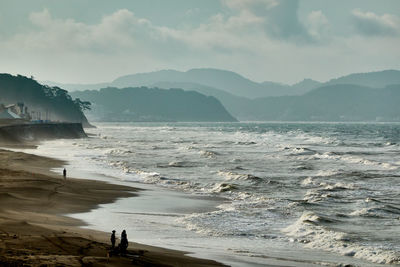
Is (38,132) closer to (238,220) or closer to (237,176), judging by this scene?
(237,176)

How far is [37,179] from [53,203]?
8936 millimetres

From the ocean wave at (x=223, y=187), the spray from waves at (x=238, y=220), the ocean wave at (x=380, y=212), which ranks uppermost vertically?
the ocean wave at (x=380, y=212)

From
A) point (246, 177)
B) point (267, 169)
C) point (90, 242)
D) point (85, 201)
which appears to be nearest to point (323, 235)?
point (90, 242)

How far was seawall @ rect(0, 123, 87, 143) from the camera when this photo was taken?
10042 cm

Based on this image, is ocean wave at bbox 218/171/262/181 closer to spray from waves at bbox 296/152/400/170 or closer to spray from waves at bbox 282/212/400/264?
spray from waves at bbox 282/212/400/264

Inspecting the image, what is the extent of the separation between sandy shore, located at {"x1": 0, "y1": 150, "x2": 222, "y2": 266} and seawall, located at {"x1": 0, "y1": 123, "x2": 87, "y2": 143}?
62789 mm

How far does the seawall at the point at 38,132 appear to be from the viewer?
100419mm

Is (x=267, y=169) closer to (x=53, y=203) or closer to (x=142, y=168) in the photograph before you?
(x=142, y=168)

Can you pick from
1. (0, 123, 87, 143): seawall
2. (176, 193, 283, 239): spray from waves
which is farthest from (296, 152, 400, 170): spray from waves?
(0, 123, 87, 143): seawall

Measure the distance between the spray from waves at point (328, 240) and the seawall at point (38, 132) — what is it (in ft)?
260

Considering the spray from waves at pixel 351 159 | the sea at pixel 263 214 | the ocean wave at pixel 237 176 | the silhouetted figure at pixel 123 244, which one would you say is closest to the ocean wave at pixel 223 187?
the sea at pixel 263 214

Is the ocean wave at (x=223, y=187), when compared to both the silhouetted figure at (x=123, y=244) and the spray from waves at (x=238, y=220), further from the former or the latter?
the silhouetted figure at (x=123, y=244)

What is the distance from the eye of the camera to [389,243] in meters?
22.8

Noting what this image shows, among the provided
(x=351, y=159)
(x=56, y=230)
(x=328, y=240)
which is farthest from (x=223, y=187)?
(x=351, y=159)
